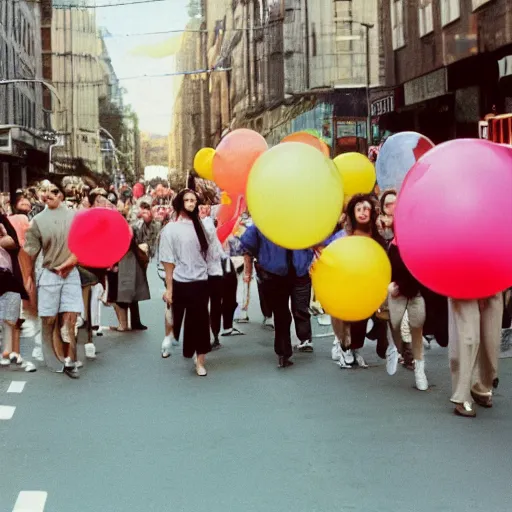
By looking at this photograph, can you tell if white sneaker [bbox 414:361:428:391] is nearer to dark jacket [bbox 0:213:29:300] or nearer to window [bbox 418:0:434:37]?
dark jacket [bbox 0:213:29:300]

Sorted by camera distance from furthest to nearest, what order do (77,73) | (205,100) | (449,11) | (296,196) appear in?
(205,100) → (77,73) → (449,11) → (296,196)

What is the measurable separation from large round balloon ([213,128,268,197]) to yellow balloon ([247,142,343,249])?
Result: 282 cm

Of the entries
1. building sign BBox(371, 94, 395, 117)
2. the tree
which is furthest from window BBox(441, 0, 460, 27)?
the tree

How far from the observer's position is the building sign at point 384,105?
27.3 metres

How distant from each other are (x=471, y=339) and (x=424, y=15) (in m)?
18.7

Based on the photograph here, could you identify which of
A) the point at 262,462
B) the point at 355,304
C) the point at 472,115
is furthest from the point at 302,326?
the point at 472,115

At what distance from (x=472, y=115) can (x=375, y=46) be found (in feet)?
75.3

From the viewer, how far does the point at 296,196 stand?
696cm

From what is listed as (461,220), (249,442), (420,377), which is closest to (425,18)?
(420,377)

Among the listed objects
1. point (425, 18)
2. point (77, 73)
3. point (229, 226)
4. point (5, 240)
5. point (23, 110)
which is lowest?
point (5, 240)

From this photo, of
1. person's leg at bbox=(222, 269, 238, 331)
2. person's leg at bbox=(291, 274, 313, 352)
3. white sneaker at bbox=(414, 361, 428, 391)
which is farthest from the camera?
person's leg at bbox=(222, 269, 238, 331)

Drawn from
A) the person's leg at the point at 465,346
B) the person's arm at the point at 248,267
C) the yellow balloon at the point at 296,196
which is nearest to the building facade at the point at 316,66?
the person's arm at the point at 248,267

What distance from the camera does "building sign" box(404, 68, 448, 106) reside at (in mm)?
23359

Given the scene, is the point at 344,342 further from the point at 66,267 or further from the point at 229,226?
the point at 66,267
